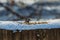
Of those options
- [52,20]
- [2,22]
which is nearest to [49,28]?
[52,20]

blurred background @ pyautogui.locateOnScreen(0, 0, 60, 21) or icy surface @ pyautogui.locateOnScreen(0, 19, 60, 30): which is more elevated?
blurred background @ pyautogui.locateOnScreen(0, 0, 60, 21)

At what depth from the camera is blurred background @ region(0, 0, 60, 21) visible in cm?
138

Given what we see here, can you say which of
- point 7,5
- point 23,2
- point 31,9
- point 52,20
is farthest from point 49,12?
point 7,5

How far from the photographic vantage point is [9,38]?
146 cm

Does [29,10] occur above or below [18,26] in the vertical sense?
above

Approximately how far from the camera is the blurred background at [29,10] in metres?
1.38

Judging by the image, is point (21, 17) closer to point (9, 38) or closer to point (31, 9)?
point (31, 9)

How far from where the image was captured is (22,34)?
145 centimetres

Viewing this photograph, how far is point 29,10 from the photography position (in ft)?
4.55

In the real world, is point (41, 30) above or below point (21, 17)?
below

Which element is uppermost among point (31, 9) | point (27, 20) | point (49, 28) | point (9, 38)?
point (31, 9)

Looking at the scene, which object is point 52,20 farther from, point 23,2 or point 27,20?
point 23,2

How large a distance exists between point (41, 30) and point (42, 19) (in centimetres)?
15

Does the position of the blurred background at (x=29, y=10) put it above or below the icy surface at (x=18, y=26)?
above
